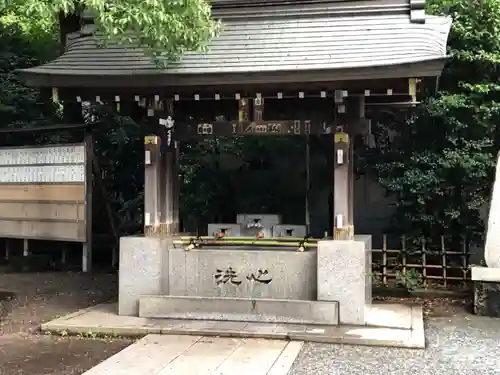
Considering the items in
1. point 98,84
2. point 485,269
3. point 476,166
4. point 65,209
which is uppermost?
point 98,84

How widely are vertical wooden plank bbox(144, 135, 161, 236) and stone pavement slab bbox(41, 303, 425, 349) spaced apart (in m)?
1.41

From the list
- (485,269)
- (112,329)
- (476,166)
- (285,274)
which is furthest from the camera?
(476,166)

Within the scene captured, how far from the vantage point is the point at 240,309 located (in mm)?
8195

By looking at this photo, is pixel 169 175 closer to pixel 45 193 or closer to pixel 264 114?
pixel 264 114

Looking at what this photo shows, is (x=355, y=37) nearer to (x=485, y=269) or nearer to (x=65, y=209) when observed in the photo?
(x=485, y=269)

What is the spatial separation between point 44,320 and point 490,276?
22.1ft

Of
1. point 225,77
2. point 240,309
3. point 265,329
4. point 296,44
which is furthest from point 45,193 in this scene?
point 265,329

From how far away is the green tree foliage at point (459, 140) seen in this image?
10680 mm

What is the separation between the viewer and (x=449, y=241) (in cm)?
1116

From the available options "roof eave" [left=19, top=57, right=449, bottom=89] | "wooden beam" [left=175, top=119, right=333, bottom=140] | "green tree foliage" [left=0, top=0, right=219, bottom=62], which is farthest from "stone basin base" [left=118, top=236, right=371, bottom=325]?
"green tree foliage" [left=0, top=0, right=219, bottom=62]

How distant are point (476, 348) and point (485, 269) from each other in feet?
6.96

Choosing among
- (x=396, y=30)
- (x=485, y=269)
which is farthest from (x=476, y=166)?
(x=396, y=30)

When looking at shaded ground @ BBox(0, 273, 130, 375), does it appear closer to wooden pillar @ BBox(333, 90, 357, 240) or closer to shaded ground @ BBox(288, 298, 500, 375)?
shaded ground @ BBox(288, 298, 500, 375)

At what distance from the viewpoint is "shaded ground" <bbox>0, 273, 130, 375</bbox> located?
6.43m
